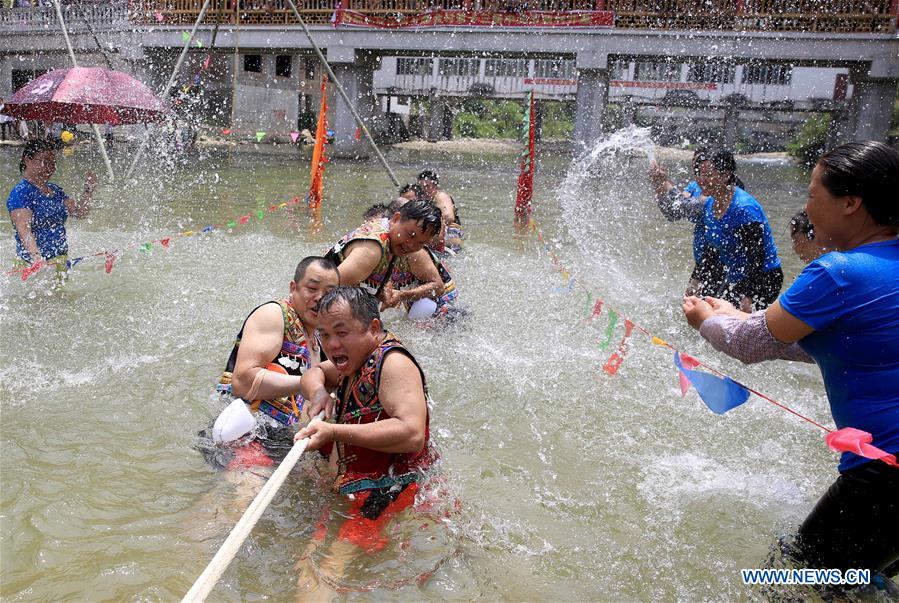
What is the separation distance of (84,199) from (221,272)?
1892 millimetres

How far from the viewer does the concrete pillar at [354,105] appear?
23.4 meters

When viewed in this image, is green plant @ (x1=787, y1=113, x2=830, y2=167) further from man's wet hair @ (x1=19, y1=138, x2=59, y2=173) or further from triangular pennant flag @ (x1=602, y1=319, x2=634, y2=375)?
man's wet hair @ (x1=19, y1=138, x2=59, y2=173)

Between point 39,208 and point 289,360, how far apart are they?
4.46m

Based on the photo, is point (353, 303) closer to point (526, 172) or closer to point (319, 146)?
→ point (319, 146)

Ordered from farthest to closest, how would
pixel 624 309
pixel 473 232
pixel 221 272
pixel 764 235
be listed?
1. pixel 473 232
2. pixel 221 272
3. pixel 624 309
4. pixel 764 235

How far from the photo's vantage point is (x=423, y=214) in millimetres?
4668

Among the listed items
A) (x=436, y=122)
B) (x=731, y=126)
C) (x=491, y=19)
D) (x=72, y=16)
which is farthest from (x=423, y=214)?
(x=436, y=122)

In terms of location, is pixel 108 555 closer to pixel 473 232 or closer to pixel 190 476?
pixel 190 476

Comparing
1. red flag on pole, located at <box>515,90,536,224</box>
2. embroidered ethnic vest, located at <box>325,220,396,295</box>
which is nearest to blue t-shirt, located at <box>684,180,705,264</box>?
embroidered ethnic vest, located at <box>325,220,396,295</box>

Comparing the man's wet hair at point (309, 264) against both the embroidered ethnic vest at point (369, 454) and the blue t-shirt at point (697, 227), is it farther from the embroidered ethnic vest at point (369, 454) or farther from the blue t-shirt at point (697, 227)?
the blue t-shirt at point (697, 227)

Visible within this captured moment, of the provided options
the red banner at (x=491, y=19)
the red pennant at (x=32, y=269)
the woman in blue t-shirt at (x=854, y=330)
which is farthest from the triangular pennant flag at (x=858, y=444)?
the red banner at (x=491, y=19)

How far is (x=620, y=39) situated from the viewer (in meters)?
20.3

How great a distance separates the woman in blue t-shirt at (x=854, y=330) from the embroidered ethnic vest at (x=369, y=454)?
1.35 metres

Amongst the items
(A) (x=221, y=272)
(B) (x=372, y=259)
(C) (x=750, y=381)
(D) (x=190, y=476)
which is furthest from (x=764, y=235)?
(A) (x=221, y=272)
